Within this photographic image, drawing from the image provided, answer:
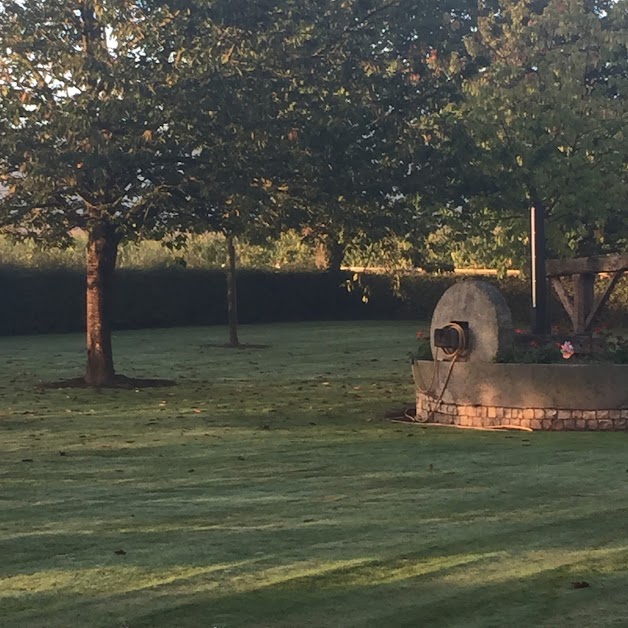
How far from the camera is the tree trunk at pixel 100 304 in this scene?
23975mm

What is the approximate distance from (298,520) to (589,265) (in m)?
11.0

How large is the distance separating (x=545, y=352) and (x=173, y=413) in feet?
18.6

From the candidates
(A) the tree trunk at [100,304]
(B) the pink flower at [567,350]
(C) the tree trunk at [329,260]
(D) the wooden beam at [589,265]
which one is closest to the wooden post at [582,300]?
(D) the wooden beam at [589,265]

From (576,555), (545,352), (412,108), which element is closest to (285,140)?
(412,108)

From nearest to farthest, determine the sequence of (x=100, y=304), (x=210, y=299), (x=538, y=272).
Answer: (x=538, y=272), (x=100, y=304), (x=210, y=299)

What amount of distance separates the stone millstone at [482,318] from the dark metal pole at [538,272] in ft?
6.95

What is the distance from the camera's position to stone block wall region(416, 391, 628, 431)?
52.4 feet

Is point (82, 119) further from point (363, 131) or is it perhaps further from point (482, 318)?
point (482, 318)

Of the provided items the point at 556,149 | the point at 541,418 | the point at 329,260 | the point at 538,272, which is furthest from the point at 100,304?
the point at 329,260

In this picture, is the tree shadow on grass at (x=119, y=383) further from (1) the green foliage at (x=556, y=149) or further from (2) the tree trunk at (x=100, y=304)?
(1) the green foliage at (x=556, y=149)

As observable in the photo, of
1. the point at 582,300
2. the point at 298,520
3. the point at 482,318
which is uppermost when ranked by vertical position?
the point at 582,300

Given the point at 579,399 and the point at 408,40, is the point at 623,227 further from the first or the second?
the point at 579,399

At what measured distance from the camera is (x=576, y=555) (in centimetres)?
841

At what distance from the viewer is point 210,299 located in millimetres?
48062
